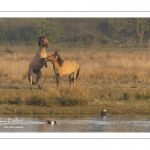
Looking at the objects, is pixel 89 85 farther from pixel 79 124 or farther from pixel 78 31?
pixel 78 31

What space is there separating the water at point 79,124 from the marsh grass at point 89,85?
3.86 ft

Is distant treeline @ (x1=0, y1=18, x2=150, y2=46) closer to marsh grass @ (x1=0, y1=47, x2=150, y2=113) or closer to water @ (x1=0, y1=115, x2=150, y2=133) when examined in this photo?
marsh grass @ (x1=0, y1=47, x2=150, y2=113)

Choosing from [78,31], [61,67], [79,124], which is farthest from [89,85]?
[78,31]

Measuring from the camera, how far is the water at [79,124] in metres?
14.1

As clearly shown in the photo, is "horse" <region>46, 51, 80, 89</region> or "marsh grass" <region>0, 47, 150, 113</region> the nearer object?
"marsh grass" <region>0, 47, 150, 113</region>

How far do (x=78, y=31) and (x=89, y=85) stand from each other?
20.6m

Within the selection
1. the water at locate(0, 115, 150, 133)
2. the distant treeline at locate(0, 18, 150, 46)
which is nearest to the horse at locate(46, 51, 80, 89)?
the water at locate(0, 115, 150, 133)

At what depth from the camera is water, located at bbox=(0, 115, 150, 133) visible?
1414 centimetres

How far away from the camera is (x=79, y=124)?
48.6 feet

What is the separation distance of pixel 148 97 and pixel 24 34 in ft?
70.3

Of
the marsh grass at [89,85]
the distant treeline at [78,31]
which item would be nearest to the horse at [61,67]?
the marsh grass at [89,85]

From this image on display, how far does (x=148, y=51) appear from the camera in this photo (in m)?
32.3

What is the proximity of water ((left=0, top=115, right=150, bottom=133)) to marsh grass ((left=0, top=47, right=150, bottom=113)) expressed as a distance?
3.86ft
